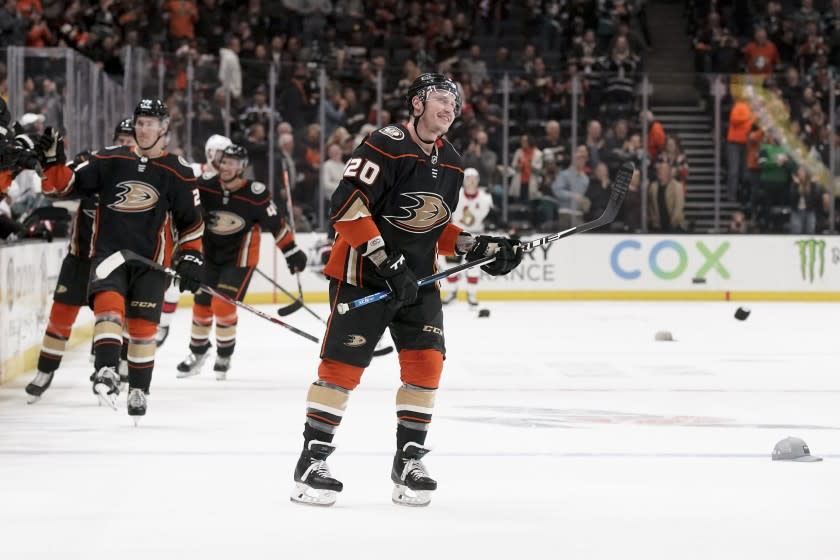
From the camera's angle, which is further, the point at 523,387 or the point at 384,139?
the point at 523,387

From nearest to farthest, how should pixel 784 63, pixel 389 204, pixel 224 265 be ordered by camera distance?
pixel 389 204
pixel 224 265
pixel 784 63

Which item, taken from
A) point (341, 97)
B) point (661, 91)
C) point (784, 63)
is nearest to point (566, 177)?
point (661, 91)

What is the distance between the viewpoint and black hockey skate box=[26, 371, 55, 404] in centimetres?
693

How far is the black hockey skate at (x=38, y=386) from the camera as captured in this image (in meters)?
6.93

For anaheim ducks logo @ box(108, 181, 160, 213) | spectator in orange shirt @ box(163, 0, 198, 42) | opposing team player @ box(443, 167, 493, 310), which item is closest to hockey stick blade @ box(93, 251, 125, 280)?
anaheim ducks logo @ box(108, 181, 160, 213)

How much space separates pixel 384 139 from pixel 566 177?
1089 cm

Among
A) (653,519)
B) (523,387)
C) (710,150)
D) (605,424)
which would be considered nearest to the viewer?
(653,519)

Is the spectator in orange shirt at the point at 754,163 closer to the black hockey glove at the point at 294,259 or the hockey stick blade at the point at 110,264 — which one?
the black hockey glove at the point at 294,259

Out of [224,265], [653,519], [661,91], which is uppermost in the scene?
[661,91]

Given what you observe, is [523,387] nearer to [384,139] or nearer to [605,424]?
[605,424]

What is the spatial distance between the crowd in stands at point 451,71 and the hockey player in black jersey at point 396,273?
29.6ft

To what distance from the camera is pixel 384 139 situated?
171 inches

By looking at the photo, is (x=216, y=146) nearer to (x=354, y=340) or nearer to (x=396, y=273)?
(x=354, y=340)

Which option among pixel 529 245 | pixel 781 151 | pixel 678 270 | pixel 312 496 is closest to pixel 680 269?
pixel 678 270
